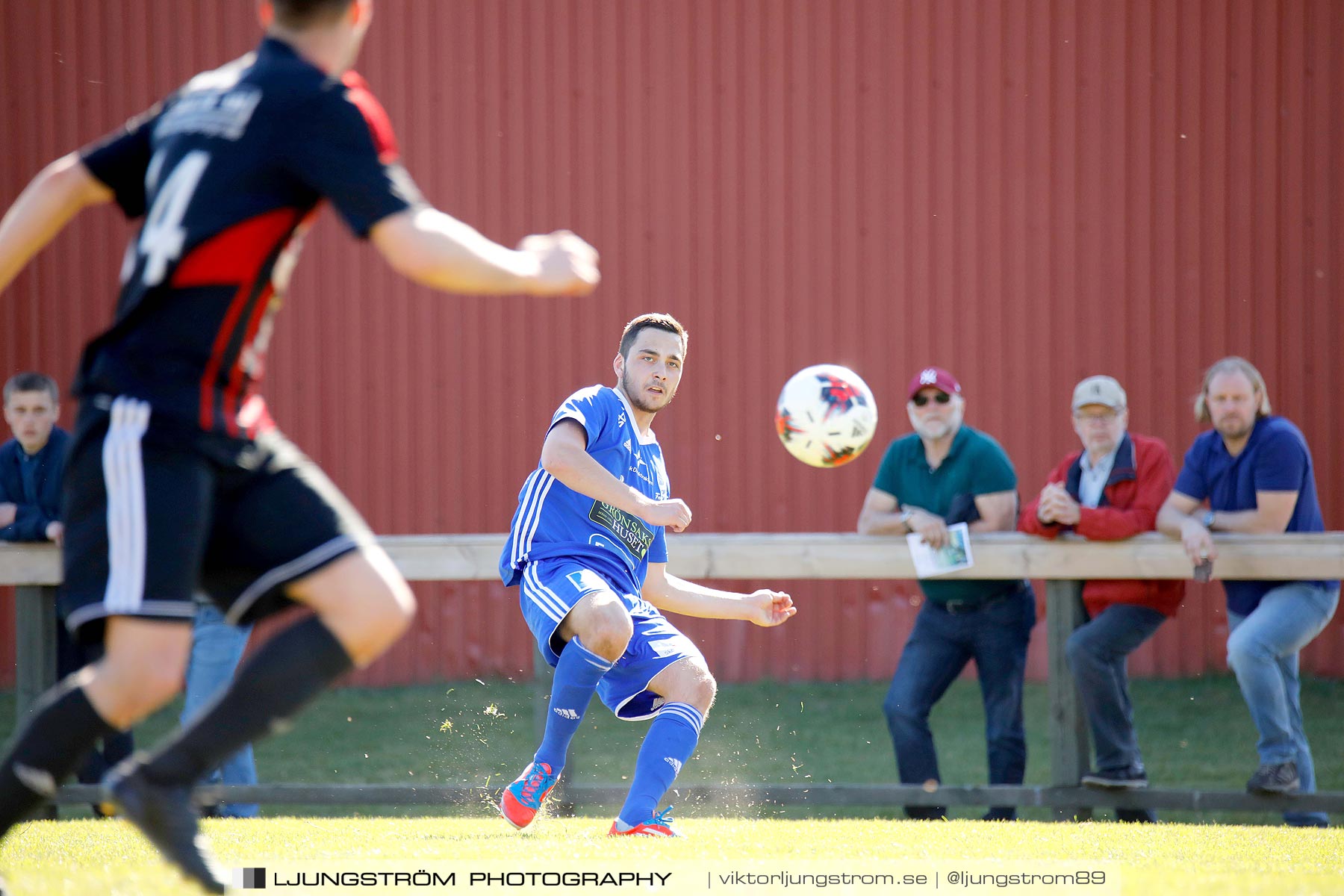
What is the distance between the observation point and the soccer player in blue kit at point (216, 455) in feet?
8.46

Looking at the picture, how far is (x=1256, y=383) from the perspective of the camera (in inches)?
242

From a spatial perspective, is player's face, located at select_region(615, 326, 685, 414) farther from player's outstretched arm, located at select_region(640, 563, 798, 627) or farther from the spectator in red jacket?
the spectator in red jacket

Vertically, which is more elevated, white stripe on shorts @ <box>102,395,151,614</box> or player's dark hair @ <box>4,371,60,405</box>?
white stripe on shorts @ <box>102,395,151,614</box>

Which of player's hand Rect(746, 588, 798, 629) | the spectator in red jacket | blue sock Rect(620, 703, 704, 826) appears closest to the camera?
blue sock Rect(620, 703, 704, 826)

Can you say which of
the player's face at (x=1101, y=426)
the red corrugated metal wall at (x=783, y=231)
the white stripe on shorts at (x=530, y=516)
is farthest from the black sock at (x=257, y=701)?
the red corrugated metal wall at (x=783, y=231)

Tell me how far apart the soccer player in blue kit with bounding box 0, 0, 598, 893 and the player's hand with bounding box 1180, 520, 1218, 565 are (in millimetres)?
3910

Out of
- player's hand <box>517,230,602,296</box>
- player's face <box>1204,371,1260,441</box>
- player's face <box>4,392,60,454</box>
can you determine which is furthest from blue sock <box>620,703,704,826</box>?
player's face <box>4,392,60,454</box>

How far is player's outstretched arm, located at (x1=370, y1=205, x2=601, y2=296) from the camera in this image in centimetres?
256

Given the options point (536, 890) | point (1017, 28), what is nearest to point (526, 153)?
point (1017, 28)

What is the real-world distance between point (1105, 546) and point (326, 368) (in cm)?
647

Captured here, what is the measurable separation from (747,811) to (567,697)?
1239mm

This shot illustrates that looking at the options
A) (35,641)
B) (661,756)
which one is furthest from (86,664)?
(661,756)

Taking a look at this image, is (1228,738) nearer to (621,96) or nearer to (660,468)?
(660,468)

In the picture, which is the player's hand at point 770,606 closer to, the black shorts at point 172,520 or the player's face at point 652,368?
the player's face at point 652,368
